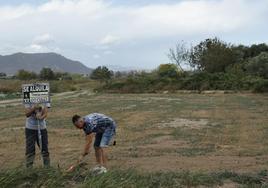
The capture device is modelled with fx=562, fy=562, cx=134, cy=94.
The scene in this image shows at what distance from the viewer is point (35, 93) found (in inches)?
428

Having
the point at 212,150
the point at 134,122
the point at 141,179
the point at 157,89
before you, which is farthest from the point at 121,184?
the point at 157,89

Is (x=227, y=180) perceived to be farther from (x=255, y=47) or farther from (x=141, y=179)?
(x=255, y=47)

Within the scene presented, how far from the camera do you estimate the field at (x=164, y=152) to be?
316 inches

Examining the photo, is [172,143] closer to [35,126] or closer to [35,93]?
[35,126]

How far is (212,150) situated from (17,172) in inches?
358

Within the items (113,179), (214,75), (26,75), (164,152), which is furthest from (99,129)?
(26,75)

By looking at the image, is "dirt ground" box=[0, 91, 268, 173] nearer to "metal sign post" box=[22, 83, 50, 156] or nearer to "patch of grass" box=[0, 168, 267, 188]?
"patch of grass" box=[0, 168, 267, 188]

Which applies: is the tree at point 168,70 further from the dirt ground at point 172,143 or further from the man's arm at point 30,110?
the man's arm at point 30,110

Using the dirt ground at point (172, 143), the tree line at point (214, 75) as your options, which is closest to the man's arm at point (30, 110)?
the dirt ground at point (172, 143)

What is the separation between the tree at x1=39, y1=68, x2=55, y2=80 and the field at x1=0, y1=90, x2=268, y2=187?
2396 inches

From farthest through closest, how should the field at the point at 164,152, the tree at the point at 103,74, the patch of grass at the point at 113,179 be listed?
the tree at the point at 103,74, the field at the point at 164,152, the patch of grass at the point at 113,179

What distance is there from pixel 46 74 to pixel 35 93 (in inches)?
3226

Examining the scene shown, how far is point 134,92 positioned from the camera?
65500 millimetres

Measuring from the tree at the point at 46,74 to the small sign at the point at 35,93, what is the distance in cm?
7994
